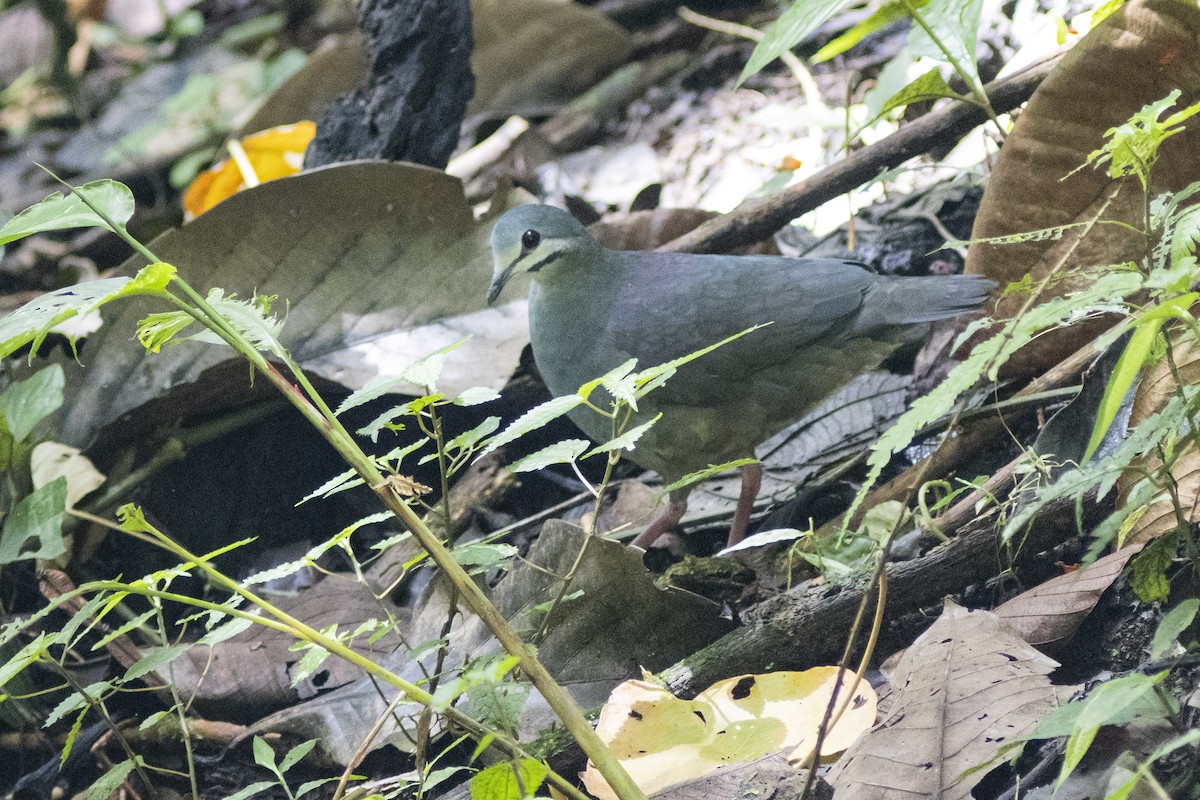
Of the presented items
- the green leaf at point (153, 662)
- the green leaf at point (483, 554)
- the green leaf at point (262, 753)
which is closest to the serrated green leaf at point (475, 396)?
the green leaf at point (483, 554)

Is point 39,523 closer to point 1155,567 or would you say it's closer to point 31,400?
point 31,400

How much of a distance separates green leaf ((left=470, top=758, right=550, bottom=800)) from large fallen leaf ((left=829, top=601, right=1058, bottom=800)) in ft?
1.86

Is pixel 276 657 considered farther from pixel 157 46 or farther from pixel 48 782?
pixel 157 46

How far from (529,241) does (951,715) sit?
7.45 feet

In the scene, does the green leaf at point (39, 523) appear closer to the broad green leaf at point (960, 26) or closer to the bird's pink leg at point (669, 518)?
the bird's pink leg at point (669, 518)

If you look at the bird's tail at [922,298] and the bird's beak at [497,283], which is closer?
the bird's tail at [922,298]

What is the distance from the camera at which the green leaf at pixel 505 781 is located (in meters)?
1.58

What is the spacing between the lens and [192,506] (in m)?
3.90

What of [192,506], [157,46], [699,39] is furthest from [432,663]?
[157,46]

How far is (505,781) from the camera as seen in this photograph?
5.24 ft

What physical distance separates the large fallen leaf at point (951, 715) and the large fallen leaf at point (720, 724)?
0.28 feet

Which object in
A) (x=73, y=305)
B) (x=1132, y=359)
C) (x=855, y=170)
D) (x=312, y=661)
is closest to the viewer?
(x=1132, y=359)

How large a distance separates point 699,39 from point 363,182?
3316mm

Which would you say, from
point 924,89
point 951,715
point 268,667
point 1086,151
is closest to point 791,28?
point 924,89
